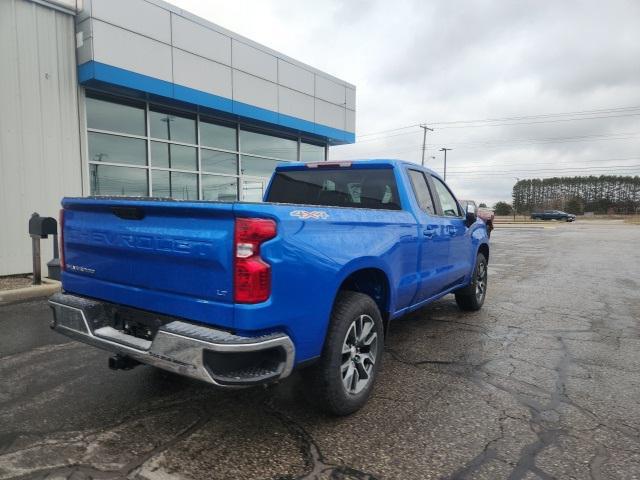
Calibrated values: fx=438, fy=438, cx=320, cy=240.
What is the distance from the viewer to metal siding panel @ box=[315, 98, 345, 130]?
1489 cm

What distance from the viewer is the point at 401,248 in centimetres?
377

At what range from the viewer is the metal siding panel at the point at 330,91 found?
48.6 feet

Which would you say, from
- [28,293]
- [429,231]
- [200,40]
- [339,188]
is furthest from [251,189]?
[429,231]

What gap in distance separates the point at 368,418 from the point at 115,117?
9.79 meters

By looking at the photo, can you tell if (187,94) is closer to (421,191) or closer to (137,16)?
(137,16)

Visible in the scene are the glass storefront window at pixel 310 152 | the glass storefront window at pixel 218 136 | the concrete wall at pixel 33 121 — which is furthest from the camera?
the glass storefront window at pixel 310 152

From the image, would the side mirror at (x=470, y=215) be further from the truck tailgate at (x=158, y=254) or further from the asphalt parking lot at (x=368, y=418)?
the truck tailgate at (x=158, y=254)

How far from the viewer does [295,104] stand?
1391cm

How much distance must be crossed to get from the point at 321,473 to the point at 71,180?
9067 mm

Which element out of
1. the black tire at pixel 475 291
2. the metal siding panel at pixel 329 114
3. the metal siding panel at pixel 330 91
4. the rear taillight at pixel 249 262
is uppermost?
the metal siding panel at pixel 330 91

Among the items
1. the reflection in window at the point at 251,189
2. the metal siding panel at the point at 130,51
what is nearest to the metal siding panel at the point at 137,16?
the metal siding panel at the point at 130,51

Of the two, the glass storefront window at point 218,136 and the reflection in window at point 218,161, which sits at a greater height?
the glass storefront window at point 218,136

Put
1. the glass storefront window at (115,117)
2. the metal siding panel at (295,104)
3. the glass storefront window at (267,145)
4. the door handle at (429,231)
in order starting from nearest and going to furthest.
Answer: the door handle at (429,231) < the glass storefront window at (115,117) < the metal siding panel at (295,104) < the glass storefront window at (267,145)

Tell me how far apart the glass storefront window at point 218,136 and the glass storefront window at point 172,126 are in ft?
1.14
